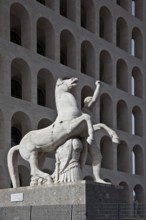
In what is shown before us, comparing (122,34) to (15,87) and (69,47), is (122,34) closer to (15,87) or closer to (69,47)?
(69,47)

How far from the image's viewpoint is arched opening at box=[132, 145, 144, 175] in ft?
160

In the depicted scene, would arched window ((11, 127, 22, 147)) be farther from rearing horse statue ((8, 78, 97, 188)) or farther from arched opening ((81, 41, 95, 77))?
rearing horse statue ((8, 78, 97, 188))

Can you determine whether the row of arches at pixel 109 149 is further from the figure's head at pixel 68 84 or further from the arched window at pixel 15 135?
the figure's head at pixel 68 84

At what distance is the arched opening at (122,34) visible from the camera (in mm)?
48656

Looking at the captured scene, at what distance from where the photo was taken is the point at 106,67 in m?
45.5

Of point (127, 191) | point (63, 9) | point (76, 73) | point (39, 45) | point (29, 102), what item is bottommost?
point (127, 191)

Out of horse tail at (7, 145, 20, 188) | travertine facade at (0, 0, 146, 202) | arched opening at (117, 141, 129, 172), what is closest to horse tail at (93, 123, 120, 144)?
horse tail at (7, 145, 20, 188)

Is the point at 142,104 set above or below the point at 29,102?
above

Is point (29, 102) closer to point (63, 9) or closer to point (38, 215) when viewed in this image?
point (63, 9)

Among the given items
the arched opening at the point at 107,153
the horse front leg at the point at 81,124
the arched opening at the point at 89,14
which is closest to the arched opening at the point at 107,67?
the arched opening at the point at 89,14

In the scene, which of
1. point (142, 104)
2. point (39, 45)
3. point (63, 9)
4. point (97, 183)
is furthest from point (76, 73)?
point (97, 183)

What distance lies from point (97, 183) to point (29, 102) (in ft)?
66.2

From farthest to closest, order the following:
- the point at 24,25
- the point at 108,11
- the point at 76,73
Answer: the point at 108,11
the point at 76,73
the point at 24,25

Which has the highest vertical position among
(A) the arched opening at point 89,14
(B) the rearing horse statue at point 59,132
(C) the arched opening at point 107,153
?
(A) the arched opening at point 89,14
